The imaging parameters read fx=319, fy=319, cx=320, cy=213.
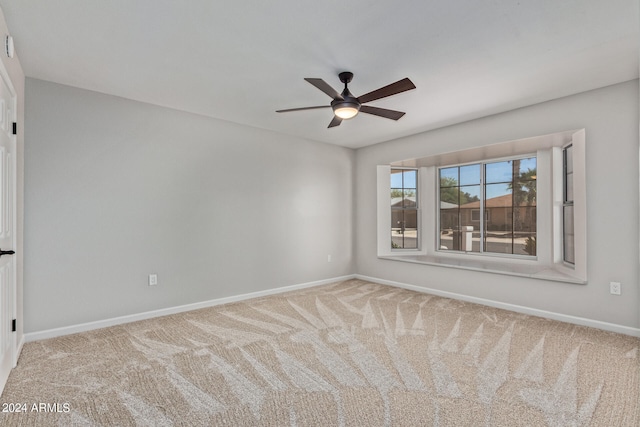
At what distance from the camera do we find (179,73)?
9.41 ft

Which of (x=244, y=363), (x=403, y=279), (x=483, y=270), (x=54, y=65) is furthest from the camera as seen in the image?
(x=403, y=279)

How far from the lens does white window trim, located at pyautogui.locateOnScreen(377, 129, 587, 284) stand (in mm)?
3400

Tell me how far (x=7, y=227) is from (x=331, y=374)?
2566 mm

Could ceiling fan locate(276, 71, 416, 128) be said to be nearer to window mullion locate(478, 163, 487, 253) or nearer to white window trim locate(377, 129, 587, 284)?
white window trim locate(377, 129, 587, 284)

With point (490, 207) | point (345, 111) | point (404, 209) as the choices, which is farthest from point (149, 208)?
point (490, 207)

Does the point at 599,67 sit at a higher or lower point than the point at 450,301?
higher

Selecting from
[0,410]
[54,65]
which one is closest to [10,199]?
[54,65]

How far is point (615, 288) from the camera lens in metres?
3.13

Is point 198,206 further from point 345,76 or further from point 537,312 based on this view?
point 537,312

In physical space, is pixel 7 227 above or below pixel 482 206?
below

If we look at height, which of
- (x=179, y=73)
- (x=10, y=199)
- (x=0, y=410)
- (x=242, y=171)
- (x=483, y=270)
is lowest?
(x=0, y=410)

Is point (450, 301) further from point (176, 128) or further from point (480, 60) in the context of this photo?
point (176, 128)

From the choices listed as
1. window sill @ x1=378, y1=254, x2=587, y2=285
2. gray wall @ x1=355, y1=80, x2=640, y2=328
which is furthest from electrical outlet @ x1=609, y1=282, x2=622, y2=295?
window sill @ x1=378, y1=254, x2=587, y2=285

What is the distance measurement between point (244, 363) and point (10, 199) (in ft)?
6.99
